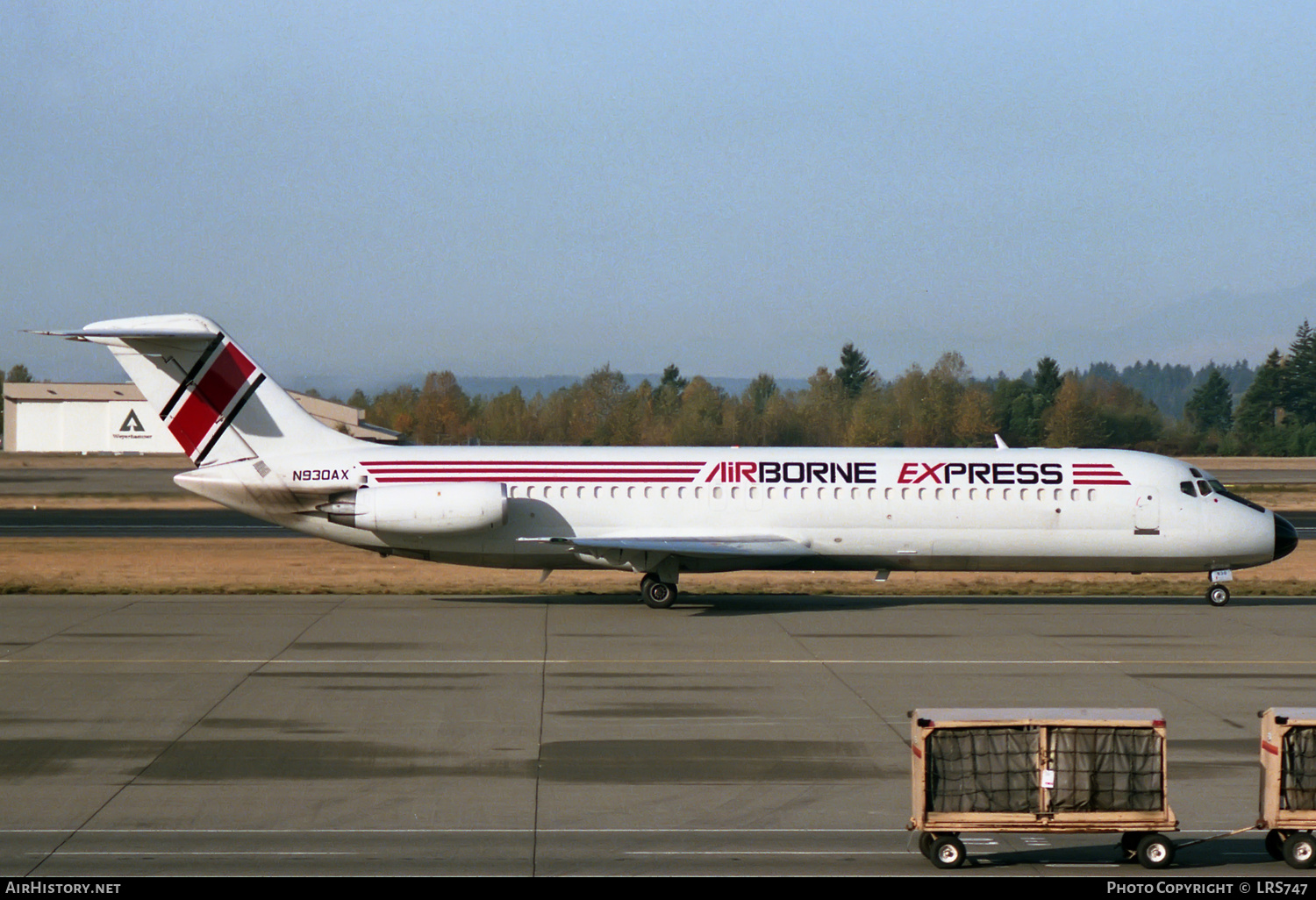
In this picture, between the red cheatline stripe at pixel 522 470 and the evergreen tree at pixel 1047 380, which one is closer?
the red cheatline stripe at pixel 522 470

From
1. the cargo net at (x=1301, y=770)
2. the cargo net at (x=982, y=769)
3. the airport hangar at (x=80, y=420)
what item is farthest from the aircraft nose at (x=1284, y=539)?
the airport hangar at (x=80, y=420)

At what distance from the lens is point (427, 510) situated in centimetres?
2473

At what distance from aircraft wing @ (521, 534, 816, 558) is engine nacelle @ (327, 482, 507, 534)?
3.35ft

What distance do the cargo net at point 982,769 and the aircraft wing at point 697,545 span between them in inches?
586

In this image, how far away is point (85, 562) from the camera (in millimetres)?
32844

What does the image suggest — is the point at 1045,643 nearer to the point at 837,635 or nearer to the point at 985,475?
the point at 837,635

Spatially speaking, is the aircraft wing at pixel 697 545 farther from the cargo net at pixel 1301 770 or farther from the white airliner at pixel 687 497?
the cargo net at pixel 1301 770

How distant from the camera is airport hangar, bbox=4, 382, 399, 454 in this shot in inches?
4181

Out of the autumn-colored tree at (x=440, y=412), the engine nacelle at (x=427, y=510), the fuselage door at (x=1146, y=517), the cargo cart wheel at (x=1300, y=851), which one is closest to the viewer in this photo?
the cargo cart wheel at (x=1300, y=851)

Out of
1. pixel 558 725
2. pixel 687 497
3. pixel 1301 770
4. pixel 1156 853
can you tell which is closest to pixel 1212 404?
pixel 687 497

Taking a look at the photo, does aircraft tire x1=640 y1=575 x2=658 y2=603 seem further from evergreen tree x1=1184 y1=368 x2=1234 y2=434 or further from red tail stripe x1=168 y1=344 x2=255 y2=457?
evergreen tree x1=1184 y1=368 x2=1234 y2=434

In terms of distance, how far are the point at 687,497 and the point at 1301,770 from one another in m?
16.7

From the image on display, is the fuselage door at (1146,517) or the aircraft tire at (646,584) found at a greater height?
the fuselage door at (1146,517)

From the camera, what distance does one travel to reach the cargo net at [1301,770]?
9.46 metres
